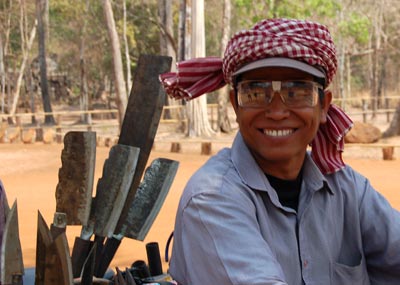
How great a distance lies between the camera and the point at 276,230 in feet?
6.03

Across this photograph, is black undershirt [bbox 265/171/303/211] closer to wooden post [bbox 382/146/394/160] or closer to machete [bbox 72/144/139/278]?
machete [bbox 72/144/139/278]

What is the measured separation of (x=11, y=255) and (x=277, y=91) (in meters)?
0.87

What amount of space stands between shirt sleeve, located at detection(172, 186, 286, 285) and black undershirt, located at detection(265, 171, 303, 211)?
0.72ft

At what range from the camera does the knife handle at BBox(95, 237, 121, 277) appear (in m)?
2.81

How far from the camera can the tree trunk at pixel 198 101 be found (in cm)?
1822

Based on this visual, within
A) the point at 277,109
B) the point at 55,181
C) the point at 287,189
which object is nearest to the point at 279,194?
the point at 287,189

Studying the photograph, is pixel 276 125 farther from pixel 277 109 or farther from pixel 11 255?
pixel 11 255

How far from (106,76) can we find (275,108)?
133 ft

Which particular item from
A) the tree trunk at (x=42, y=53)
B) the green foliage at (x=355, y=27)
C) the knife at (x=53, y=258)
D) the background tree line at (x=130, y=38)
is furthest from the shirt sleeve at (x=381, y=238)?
the tree trunk at (x=42, y=53)

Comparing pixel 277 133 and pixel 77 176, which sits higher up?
pixel 277 133

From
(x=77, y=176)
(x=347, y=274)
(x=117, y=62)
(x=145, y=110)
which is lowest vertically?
(x=347, y=274)

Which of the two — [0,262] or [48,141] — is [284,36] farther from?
[48,141]

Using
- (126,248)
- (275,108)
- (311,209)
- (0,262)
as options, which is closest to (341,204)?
(311,209)

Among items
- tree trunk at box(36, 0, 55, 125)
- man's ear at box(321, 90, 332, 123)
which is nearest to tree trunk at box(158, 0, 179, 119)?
tree trunk at box(36, 0, 55, 125)
